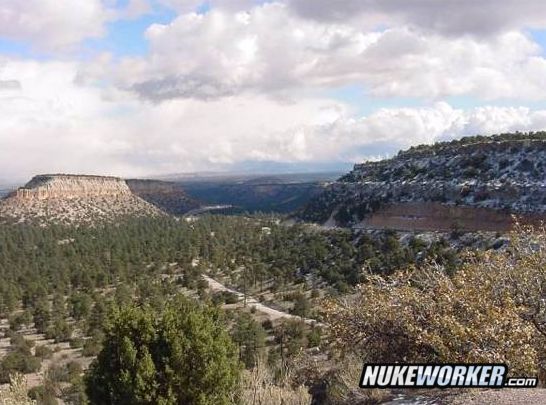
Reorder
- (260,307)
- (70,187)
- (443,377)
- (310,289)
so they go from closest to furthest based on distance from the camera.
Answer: (443,377) → (260,307) → (310,289) → (70,187)

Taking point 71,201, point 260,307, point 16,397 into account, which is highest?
point 16,397

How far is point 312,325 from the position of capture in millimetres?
35438

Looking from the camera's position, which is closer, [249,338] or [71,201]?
[249,338]

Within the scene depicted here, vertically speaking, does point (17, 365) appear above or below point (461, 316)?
below

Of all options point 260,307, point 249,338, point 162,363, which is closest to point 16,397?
point 162,363

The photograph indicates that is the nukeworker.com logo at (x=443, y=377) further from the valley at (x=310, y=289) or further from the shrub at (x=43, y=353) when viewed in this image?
the shrub at (x=43, y=353)

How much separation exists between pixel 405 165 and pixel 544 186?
74.1 feet

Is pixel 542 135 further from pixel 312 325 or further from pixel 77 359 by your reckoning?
pixel 77 359

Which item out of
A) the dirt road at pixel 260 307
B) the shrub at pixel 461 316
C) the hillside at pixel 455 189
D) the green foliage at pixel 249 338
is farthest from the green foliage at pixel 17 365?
the hillside at pixel 455 189

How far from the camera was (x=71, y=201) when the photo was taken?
146 metres

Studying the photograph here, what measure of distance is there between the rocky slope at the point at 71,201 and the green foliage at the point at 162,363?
11732cm

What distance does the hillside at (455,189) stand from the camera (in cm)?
5156

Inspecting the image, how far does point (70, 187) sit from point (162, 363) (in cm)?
15037

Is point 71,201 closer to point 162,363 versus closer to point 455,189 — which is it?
point 455,189
